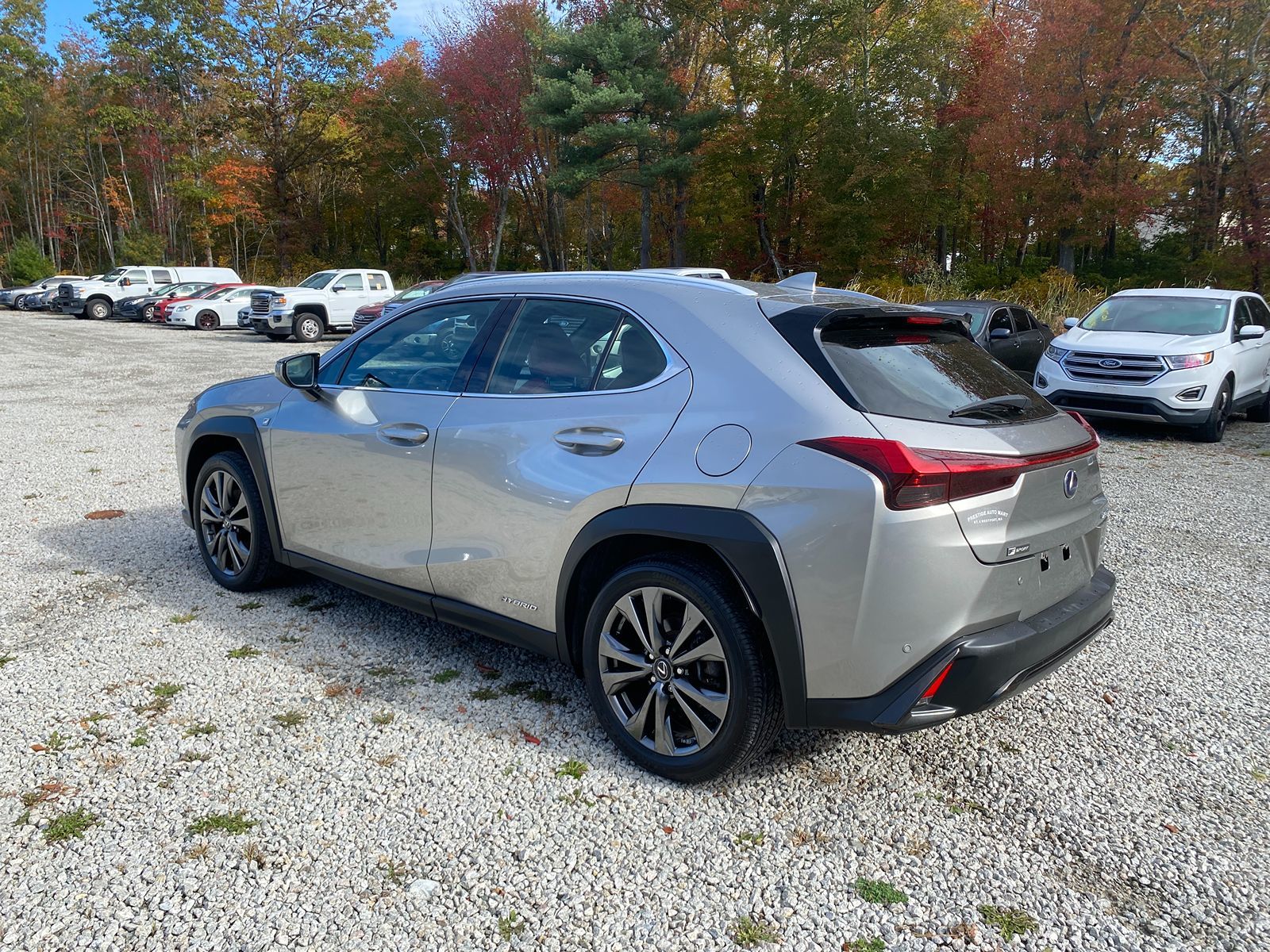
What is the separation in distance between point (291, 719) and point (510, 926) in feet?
5.00

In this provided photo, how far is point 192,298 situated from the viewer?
28969mm

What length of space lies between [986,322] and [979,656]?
38.0 ft

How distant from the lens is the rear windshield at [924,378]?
2.85 meters

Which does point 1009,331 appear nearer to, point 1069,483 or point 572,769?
point 1069,483

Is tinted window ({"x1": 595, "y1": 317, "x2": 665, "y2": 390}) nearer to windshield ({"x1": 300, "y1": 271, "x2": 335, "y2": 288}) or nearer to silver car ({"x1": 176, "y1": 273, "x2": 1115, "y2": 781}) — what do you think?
silver car ({"x1": 176, "y1": 273, "x2": 1115, "y2": 781})

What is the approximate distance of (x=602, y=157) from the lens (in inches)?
1172

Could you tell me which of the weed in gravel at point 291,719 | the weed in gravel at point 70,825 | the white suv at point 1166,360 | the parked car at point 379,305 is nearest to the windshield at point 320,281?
the parked car at point 379,305

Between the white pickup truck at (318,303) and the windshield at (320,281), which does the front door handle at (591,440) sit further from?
the windshield at (320,281)

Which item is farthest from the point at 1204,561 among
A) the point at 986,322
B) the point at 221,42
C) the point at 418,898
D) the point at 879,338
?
the point at 221,42

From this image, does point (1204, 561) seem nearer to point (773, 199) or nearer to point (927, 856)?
point (927, 856)

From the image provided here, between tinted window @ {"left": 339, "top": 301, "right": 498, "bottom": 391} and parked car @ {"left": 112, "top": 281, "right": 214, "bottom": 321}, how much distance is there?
29579mm

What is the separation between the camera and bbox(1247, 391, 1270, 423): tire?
467 inches

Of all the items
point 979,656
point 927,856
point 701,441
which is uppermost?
point 701,441

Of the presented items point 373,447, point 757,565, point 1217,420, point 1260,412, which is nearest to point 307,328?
point 1217,420
